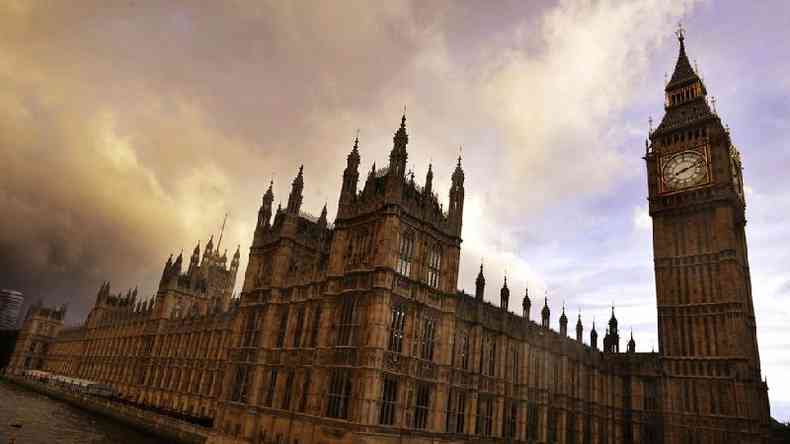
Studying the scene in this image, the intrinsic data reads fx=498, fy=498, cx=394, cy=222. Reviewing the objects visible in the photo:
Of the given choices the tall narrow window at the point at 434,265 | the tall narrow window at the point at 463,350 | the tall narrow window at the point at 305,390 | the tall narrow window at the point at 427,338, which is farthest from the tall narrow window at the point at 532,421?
the tall narrow window at the point at 305,390

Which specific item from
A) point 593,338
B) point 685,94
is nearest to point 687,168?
point 685,94

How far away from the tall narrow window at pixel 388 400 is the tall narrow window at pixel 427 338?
3532 mm

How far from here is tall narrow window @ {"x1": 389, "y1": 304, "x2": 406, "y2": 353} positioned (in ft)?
116

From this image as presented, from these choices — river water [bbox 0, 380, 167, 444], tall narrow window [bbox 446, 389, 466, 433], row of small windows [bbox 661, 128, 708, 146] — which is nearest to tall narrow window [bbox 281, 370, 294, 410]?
tall narrow window [bbox 446, 389, 466, 433]

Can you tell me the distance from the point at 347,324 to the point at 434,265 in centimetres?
856

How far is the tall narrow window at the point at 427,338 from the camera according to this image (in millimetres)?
37344

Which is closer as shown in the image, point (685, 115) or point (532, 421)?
point (532, 421)

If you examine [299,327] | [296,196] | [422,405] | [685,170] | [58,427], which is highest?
[685,170]

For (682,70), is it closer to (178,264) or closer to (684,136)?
(684,136)

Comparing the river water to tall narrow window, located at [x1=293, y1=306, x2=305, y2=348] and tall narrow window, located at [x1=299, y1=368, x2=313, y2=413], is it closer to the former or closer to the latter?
tall narrow window, located at [x1=293, y1=306, x2=305, y2=348]

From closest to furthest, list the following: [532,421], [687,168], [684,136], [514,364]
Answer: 1. [514,364]
2. [532,421]
3. [687,168]
4. [684,136]

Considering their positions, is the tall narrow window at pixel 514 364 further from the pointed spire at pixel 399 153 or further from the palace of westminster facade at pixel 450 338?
the pointed spire at pixel 399 153

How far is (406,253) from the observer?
38062 mm

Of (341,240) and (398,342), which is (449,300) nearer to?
(398,342)
